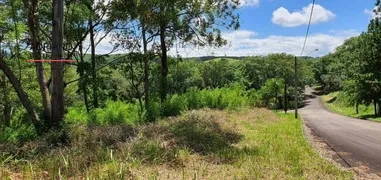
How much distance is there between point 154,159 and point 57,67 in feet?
A: 13.4

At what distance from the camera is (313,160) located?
984 cm

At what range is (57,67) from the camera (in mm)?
9820

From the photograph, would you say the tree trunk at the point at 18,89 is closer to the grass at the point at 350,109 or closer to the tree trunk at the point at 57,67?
the tree trunk at the point at 57,67

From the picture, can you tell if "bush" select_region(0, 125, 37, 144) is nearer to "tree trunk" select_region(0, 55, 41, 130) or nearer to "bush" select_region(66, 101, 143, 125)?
"tree trunk" select_region(0, 55, 41, 130)

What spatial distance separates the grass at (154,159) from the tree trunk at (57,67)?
0.68 meters

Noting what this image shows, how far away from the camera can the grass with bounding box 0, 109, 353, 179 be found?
6656mm

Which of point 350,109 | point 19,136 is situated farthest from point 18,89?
point 350,109

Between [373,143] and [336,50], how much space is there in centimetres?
10179

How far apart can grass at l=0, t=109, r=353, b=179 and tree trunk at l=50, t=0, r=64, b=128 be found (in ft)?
2.23

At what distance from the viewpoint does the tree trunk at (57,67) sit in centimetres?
977

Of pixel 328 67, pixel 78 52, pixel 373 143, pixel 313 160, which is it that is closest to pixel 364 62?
pixel 373 143

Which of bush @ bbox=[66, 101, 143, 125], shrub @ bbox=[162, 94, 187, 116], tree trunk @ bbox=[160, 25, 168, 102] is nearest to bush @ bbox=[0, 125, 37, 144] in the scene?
bush @ bbox=[66, 101, 143, 125]

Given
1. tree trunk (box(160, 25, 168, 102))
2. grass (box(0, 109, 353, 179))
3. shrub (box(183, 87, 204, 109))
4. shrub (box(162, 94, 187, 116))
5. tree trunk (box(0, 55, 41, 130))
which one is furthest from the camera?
tree trunk (box(160, 25, 168, 102))

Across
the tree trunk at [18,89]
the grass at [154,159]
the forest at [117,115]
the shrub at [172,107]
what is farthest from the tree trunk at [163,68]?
the tree trunk at [18,89]
